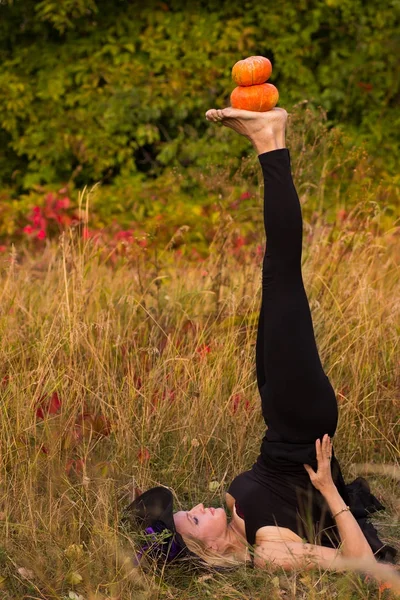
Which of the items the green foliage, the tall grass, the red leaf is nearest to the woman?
the tall grass

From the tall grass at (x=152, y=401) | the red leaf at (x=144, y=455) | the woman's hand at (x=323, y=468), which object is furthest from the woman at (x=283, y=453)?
the red leaf at (x=144, y=455)

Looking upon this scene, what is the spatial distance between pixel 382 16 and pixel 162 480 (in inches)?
246

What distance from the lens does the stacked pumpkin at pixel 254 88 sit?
3.24m

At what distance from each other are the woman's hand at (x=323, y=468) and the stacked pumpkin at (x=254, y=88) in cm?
114

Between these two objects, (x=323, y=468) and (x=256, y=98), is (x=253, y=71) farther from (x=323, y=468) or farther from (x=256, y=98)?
(x=323, y=468)

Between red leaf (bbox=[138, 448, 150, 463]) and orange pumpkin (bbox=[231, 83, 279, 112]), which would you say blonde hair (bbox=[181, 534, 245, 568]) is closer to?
red leaf (bbox=[138, 448, 150, 463])

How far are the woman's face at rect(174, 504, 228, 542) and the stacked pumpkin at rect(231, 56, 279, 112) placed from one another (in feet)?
4.54

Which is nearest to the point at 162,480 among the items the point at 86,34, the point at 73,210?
the point at 73,210

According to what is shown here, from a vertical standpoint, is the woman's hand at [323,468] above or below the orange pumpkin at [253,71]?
below

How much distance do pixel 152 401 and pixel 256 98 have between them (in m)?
1.48

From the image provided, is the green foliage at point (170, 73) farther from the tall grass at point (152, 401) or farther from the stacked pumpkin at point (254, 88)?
the stacked pumpkin at point (254, 88)

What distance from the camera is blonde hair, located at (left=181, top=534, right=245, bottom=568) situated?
3.21 metres

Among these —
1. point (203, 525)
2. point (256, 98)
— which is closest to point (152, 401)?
point (203, 525)

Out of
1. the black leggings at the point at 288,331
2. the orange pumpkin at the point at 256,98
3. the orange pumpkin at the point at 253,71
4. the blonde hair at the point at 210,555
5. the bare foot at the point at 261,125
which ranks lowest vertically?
the blonde hair at the point at 210,555
